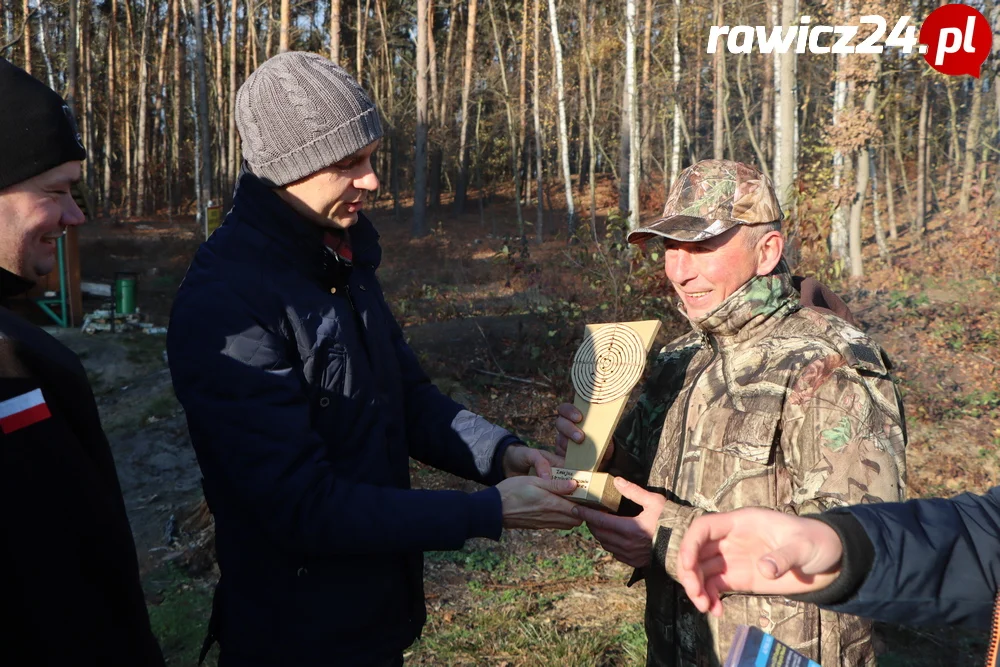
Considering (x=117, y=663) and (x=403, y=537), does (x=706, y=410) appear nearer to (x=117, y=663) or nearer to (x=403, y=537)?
(x=403, y=537)

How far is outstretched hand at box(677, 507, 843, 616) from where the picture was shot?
4.59ft

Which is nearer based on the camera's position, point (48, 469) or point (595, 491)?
point (48, 469)

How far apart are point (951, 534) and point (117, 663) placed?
5.71 ft

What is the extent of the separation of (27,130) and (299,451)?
0.95m

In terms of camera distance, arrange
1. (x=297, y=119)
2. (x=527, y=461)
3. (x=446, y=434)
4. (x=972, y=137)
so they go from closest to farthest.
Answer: (x=297, y=119) → (x=527, y=461) → (x=446, y=434) → (x=972, y=137)

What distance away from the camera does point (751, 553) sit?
146 centimetres

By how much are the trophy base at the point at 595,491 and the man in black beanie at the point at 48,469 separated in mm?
1154

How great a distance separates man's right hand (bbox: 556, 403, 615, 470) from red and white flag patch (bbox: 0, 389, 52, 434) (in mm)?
1327

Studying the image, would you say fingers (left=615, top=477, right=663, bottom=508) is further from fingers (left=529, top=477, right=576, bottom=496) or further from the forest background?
the forest background

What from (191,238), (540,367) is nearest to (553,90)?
(191,238)

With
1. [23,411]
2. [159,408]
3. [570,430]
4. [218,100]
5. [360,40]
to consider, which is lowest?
[159,408]

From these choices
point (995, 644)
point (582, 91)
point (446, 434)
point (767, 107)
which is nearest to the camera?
point (995, 644)

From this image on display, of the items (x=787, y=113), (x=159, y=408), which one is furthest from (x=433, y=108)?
(x=159, y=408)

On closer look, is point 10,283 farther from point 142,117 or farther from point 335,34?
point 142,117
